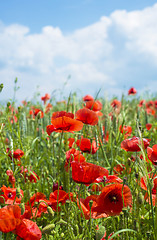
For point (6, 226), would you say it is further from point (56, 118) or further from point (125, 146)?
point (125, 146)

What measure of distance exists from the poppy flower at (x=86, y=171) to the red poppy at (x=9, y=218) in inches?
10.8

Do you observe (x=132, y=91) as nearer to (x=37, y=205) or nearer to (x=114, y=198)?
(x=37, y=205)

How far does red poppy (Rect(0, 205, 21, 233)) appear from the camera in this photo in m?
0.99

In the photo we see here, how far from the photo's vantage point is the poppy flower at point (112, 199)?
44.1 inches

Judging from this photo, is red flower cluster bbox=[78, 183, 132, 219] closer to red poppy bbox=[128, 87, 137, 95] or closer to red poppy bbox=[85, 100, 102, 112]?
red poppy bbox=[85, 100, 102, 112]

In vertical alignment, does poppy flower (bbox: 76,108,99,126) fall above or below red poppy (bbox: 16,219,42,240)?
above

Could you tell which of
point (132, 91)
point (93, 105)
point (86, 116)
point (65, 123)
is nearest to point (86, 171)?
point (65, 123)

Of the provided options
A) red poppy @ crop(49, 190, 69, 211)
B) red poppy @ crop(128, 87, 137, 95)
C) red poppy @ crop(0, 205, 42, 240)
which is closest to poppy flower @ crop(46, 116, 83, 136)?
red poppy @ crop(49, 190, 69, 211)

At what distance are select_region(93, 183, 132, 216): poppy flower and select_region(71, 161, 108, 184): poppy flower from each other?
0.22 feet

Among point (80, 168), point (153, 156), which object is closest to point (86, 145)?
point (153, 156)

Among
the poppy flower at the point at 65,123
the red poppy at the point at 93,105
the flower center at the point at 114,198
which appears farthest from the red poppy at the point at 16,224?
the red poppy at the point at 93,105

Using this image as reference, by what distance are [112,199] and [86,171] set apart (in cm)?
16

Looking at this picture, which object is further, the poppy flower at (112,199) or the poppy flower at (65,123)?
the poppy flower at (65,123)

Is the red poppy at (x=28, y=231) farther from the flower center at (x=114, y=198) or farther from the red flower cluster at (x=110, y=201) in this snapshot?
the flower center at (x=114, y=198)
